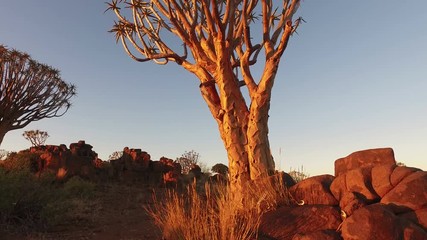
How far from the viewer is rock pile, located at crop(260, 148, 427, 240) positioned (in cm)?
508

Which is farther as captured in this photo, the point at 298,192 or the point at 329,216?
the point at 298,192

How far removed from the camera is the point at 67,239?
8.41 m

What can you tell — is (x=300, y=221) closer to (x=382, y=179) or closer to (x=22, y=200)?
(x=382, y=179)

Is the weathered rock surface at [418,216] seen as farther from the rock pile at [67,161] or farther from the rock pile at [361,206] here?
the rock pile at [67,161]

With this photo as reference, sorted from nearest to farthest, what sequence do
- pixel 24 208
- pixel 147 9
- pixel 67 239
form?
pixel 67 239 → pixel 24 208 → pixel 147 9

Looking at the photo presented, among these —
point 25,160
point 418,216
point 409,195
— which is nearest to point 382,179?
point 409,195

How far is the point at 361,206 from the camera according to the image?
19.1ft

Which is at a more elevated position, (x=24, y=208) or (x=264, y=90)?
(x=264, y=90)

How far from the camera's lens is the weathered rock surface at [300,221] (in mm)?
5891

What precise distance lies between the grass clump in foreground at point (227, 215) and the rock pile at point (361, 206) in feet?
0.84

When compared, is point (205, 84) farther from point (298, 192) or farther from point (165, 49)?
point (298, 192)

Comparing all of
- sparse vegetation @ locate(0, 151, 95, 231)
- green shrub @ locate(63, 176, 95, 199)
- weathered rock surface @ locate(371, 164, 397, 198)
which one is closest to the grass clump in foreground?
weathered rock surface @ locate(371, 164, 397, 198)

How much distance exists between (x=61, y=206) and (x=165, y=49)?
16.8 ft

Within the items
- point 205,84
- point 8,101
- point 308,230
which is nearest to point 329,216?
point 308,230
